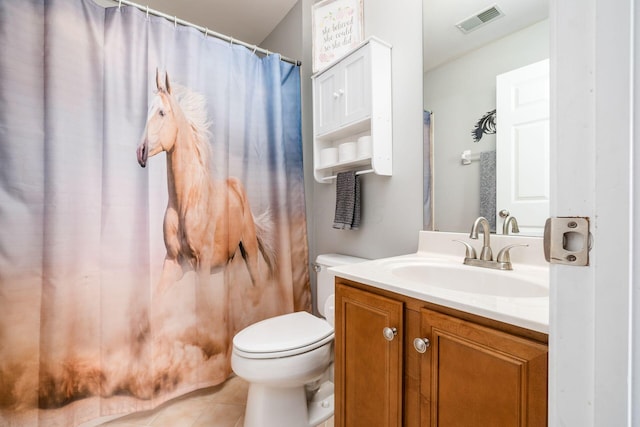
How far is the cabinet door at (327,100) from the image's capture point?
4.77 ft

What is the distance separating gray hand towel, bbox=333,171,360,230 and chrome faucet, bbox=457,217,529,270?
0.54 meters

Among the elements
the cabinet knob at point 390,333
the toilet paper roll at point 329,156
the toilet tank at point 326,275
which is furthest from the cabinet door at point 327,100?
the cabinet knob at point 390,333

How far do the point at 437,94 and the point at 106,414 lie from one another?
1.98 m

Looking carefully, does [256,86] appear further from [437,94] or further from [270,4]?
[437,94]

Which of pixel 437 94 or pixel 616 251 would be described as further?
pixel 437 94

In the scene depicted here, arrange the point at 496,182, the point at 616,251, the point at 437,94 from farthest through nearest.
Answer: the point at 437,94 < the point at 496,182 < the point at 616,251

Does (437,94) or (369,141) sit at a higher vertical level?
(437,94)

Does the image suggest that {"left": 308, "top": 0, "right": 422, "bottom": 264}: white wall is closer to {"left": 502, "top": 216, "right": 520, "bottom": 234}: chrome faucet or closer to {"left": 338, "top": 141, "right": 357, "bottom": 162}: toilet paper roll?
{"left": 338, "top": 141, "right": 357, "bottom": 162}: toilet paper roll

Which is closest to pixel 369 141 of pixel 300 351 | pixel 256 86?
pixel 256 86

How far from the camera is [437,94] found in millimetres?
1198

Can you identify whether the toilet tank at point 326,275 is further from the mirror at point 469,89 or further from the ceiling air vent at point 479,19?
the ceiling air vent at point 479,19

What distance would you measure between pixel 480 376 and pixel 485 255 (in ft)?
1.59

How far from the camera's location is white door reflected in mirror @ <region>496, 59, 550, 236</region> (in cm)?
92

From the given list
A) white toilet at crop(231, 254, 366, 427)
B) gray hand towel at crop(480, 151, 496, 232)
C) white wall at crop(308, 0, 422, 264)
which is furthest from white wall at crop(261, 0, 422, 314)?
white toilet at crop(231, 254, 366, 427)
